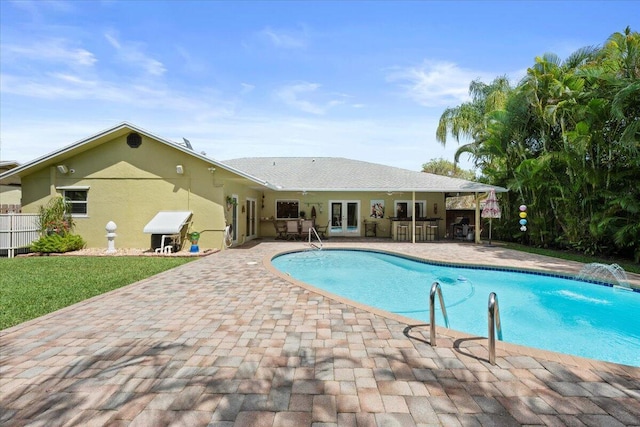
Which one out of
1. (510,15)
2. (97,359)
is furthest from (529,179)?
(97,359)

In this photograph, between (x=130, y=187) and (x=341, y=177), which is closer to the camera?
(x=130, y=187)

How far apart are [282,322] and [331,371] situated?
1.63m

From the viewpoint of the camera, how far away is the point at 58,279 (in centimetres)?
783

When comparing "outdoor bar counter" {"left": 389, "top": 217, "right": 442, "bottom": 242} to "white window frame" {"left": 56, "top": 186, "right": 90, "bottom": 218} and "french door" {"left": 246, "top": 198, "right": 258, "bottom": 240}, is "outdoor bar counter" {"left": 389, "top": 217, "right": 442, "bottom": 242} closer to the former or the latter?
"french door" {"left": 246, "top": 198, "right": 258, "bottom": 240}

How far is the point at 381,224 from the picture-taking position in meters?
19.1

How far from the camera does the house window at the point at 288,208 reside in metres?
19.0

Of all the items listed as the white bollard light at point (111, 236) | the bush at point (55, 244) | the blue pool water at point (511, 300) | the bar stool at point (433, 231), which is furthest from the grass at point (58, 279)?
the bar stool at point (433, 231)

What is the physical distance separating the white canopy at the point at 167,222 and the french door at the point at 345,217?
8.39 m

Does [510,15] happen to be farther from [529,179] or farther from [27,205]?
[27,205]

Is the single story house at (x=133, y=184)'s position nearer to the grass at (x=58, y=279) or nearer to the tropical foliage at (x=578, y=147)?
the grass at (x=58, y=279)

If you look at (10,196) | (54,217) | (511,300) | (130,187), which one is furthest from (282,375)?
(10,196)

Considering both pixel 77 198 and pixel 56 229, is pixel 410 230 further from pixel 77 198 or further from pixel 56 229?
pixel 56 229

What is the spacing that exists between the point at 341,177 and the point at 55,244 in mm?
13416

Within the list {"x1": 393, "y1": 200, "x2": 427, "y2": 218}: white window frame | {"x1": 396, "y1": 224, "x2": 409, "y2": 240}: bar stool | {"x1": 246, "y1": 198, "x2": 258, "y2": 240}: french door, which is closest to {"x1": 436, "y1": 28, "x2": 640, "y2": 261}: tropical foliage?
{"x1": 393, "y1": 200, "x2": 427, "y2": 218}: white window frame
